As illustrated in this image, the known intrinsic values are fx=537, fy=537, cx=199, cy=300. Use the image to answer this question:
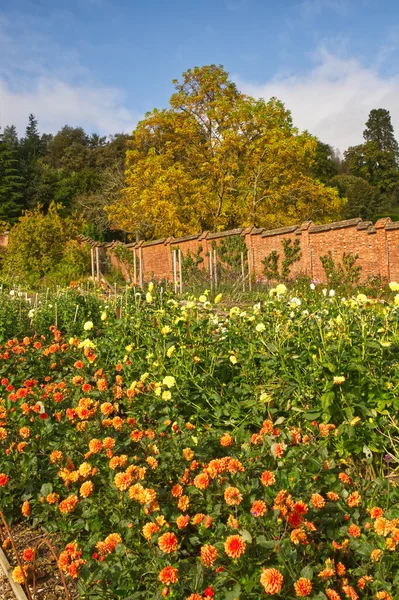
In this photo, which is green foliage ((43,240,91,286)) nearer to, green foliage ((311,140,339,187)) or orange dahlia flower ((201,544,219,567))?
orange dahlia flower ((201,544,219,567))

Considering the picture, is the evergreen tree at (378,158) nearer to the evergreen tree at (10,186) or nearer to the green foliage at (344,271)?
the evergreen tree at (10,186)

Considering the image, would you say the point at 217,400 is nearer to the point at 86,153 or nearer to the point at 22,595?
the point at 22,595

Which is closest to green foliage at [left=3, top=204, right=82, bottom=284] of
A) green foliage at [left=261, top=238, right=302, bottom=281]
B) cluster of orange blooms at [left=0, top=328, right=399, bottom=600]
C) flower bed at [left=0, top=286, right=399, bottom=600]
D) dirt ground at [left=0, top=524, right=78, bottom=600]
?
green foliage at [left=261, top=238, right=302, bottom=281]

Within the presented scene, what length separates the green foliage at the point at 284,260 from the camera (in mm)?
16062

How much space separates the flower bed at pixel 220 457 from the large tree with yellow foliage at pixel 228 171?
18597mm

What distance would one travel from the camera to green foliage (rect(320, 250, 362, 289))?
14297mm

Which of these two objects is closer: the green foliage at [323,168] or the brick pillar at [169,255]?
the brick pillar at [169,255]

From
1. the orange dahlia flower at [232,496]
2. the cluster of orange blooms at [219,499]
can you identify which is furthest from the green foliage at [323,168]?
the orange dahlia flower at [232,496]

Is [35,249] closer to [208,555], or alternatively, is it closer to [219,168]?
[219,168]

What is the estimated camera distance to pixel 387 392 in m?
2.77

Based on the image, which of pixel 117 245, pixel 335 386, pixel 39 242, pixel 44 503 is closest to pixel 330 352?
pixel 335 386

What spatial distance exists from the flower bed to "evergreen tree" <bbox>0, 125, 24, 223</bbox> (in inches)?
1281

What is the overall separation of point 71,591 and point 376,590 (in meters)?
1.14

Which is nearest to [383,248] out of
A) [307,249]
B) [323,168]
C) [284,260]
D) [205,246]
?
[307,249]
